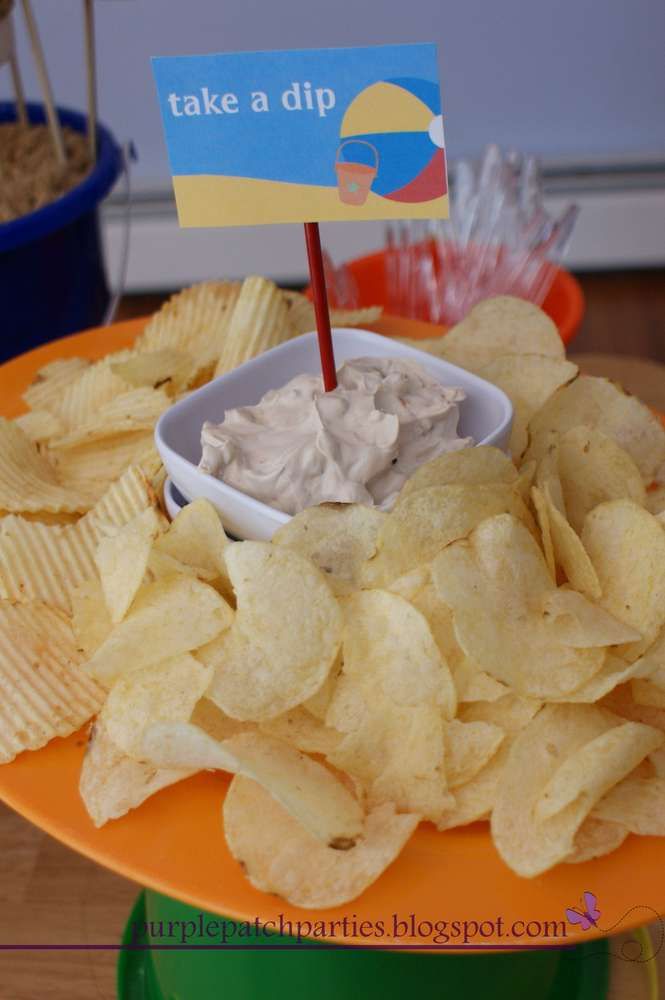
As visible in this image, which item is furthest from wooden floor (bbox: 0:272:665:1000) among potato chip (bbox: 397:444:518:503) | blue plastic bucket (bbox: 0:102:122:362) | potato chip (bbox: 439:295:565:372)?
blue plastic bucket (bbox: 0:102:122:362)

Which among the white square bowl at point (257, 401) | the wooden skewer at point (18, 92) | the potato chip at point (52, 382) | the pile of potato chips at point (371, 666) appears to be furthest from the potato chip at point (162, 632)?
the wooden skewer at point (18, 92)

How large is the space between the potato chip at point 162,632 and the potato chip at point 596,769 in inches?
10.9

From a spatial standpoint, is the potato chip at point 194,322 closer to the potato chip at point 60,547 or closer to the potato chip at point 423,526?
the potato chip at point 60,547

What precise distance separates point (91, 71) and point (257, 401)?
825 mm

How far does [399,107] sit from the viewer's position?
2.75 ft

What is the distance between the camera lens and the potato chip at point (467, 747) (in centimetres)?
78

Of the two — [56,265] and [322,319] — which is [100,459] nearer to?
[322,319]

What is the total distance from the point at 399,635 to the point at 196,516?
21cm

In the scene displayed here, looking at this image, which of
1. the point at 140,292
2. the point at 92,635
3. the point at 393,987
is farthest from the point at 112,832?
the point at 140,292

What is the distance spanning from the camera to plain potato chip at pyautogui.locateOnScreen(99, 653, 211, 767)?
81cm

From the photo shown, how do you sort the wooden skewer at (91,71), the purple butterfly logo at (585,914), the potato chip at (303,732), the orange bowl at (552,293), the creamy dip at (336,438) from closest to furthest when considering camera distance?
the purple butterfly logo at (585,914) < the potato chip at (303,732) < the creamy dip at (336,438) < the wooden skewer at (91,71) < the orange bowl at (552,293)

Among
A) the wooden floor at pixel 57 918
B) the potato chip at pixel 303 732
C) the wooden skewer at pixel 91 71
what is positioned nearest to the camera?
the potato chip at pixel 303 732

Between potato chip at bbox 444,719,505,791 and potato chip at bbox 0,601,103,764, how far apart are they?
291mm

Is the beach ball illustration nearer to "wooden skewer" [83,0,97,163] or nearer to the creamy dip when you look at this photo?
the creamy dip
